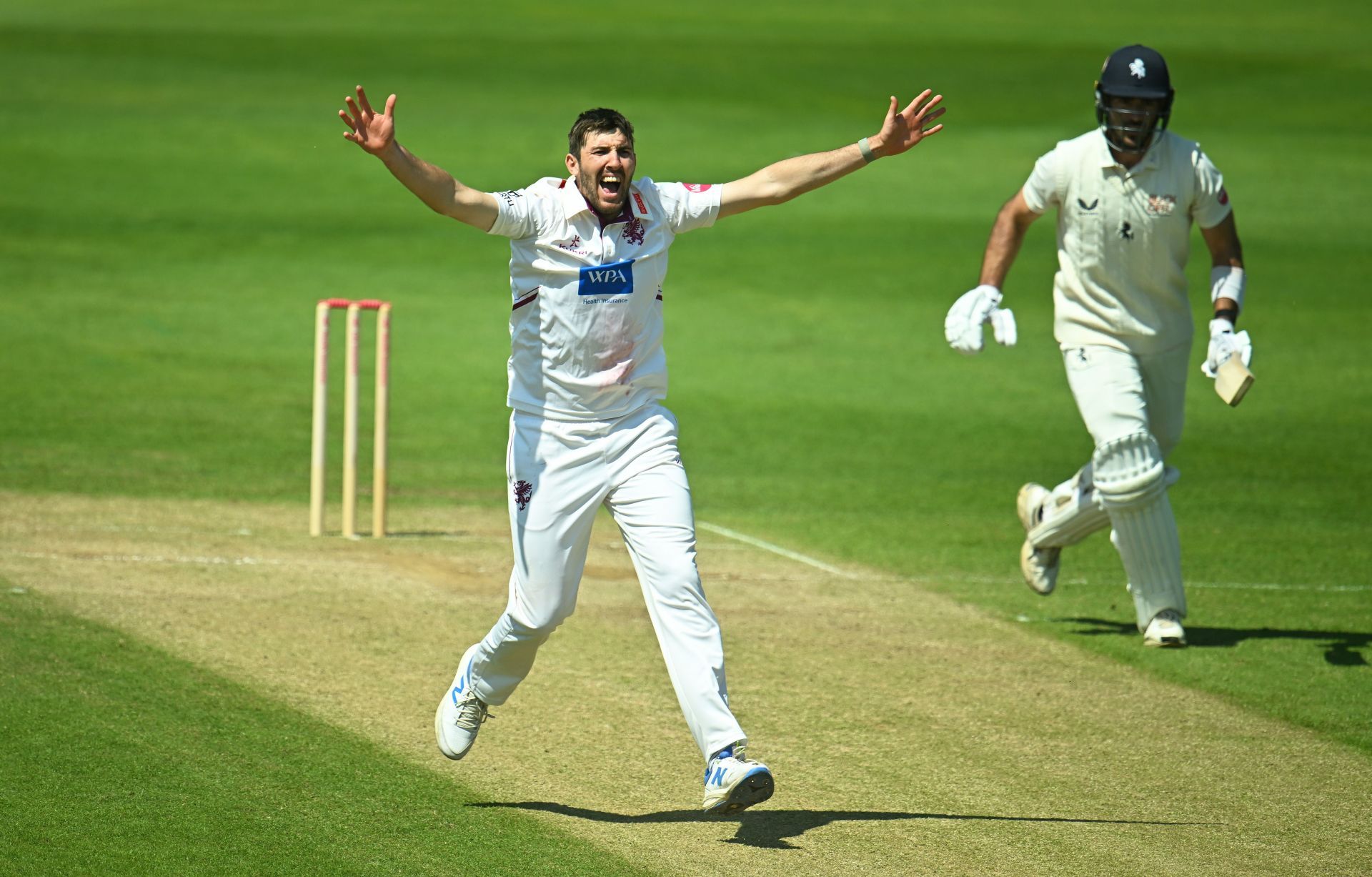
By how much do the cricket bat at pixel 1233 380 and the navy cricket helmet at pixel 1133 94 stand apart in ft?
3.10

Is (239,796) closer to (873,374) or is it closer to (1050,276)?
(873,374)

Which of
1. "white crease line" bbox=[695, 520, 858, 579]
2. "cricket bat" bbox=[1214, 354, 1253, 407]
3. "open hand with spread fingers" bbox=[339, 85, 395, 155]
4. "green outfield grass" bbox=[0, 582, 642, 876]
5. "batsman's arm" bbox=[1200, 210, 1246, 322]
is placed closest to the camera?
"green outfield grass" bbox=[0, 582, 642, 876]

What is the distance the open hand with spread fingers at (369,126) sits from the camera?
4844 millimetres

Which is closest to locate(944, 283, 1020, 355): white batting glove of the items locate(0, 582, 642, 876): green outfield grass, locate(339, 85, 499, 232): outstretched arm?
locate(339, 85, 499, 232): outstretched arm

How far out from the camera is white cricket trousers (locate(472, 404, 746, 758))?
5051 millimetres

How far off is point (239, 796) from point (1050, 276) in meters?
13.9

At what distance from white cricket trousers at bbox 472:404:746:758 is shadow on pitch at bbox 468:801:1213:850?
226 mm

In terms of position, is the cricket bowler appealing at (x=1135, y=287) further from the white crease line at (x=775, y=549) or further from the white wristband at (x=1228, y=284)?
the white crease line at (x=775, y=549)

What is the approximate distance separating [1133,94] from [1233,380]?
1204 millimetres

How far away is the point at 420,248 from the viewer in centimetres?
1920

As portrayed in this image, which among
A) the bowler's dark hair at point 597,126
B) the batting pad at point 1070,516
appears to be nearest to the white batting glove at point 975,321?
the batting pad at point 1070,516

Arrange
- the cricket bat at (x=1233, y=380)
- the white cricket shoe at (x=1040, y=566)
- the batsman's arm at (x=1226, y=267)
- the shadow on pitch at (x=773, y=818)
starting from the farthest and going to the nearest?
the white cricket shoe at (x=1040, y=566)
the batsman's arm at (x=1226, y=267)
the cricket bat at (x=1233, y=380)
the shadow on pitch at (x=773, y=818)

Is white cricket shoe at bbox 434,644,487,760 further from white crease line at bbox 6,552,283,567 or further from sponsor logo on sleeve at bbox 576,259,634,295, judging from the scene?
white crease line at bbox 6,552,283,567

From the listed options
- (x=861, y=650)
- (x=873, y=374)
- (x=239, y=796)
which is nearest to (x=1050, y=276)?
(x=873, y=374)
